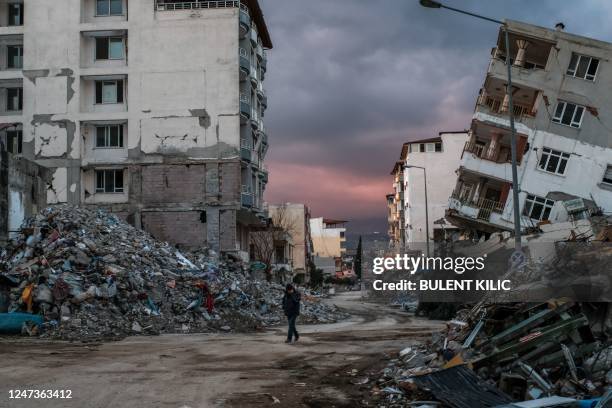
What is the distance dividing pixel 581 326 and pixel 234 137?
1434 inches

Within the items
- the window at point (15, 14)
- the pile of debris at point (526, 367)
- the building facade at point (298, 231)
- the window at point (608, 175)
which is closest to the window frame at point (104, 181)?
the window at point (15, 14)

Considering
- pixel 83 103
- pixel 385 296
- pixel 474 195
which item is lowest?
pixel 385 296

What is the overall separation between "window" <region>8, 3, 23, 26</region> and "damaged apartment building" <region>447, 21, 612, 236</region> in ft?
109

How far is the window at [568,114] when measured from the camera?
3666 centimetres

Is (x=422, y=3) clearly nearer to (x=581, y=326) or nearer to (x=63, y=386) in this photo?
(x=581, y=326)

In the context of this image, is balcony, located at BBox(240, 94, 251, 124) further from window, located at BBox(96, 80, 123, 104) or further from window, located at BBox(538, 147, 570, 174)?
window, located at BBox(538, 147, 570, 174)

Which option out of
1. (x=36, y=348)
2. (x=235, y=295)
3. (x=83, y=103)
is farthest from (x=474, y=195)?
(x=36, y=348)

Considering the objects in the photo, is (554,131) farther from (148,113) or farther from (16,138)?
(16,138)

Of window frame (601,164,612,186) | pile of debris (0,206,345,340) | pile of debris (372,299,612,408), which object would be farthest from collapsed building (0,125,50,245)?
window frame (601,164,612,186)

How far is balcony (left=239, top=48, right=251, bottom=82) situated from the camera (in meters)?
44.9

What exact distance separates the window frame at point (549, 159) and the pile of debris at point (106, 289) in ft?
51.7

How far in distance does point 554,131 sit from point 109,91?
30.1 metres

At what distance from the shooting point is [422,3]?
64.8 feet

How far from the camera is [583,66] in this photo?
1430 inches
